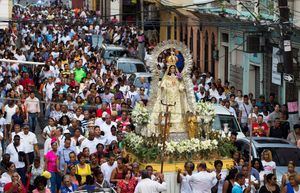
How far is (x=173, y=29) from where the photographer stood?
48656mm

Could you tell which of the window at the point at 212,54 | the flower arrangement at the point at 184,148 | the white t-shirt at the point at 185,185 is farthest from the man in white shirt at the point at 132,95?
the window at the point at 212,54

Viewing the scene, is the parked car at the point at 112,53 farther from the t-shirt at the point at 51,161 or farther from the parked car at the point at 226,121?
the t-shirt at the point at 51,161

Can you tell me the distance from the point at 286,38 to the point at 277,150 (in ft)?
12.4

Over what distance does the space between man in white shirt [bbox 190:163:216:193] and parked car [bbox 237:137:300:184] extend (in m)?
2.92

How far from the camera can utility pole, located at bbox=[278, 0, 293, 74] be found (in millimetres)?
23078

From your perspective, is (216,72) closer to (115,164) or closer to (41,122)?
(41,122)

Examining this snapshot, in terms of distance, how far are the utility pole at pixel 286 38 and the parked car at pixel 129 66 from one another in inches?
446

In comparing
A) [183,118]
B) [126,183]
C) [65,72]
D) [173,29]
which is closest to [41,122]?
[65,72]

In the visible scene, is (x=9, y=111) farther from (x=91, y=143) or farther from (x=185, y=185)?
(x=185, y=185)

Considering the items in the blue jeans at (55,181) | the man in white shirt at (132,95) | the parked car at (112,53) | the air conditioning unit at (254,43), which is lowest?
the blue jeans at (55,181)

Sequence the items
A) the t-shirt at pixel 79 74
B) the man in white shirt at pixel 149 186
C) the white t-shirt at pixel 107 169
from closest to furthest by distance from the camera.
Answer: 1. the man in white shirt at pixel 149 186
2. the white t-shirt at pixel 107 169
3. the t-shirt at pixel 79 74

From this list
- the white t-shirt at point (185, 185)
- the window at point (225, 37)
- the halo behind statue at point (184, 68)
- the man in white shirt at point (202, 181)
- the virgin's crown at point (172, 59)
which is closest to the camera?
the man in white shirt at point (202, 181)

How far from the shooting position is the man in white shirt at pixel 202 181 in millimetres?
16984

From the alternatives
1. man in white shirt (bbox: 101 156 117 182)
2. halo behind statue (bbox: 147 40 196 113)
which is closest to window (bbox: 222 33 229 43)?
halo behind statue (bbox: 147 40 196 113)
